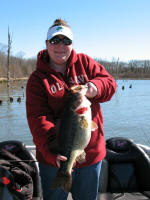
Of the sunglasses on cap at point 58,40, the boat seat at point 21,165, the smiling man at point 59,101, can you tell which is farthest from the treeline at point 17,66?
the sunglasses on cap at point 58,40

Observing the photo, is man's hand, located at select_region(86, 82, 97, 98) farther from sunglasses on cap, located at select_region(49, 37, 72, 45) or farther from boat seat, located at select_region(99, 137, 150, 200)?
boat seat, located at select_region(99, 137, 150, 200)

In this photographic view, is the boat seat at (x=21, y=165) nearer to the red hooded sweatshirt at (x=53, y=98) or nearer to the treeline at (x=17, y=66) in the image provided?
the red hooded sweatshirt at (x=53, y=98)

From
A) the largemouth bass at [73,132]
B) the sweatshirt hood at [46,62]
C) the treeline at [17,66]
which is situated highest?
the treeline at [17,66]

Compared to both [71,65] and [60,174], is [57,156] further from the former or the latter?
[71,65]

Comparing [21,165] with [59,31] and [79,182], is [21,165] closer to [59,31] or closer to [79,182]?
[79,182]

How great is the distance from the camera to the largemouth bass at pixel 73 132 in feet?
7.09

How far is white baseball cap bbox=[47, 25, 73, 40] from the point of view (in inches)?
94.1

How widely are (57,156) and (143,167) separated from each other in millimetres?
2589

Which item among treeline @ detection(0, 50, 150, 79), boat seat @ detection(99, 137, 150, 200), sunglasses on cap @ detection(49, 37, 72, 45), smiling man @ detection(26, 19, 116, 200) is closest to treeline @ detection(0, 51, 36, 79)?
treeline @ detection(0, 50, 150, 79)


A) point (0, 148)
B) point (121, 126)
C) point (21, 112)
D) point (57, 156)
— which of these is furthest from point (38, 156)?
point (21, 112)

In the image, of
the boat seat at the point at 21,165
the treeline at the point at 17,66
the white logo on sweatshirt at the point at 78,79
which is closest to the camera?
the white logo on sweatshirt at the point at 78,79

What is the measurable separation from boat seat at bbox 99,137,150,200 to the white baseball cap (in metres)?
2.67

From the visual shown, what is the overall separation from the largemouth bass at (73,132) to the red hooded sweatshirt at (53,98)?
144 mm

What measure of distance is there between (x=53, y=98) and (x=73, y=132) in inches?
17.9
